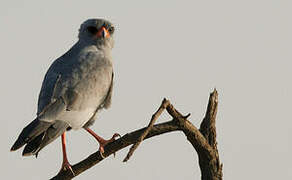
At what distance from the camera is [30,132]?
6.31 m

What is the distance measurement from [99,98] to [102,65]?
55cm

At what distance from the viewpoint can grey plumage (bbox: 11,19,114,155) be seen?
6430 millimetres

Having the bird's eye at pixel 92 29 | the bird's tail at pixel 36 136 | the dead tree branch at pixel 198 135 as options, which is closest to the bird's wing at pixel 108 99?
the bird's eye at pixel 92 29

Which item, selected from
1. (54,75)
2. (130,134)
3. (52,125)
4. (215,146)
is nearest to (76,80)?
(54,75)

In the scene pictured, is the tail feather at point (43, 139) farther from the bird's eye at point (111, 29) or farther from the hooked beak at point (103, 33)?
the bird's eye at point (111, 29)

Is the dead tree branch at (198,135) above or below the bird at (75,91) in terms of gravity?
below

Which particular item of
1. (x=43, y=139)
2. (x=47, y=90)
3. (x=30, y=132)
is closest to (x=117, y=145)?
(x=43, y=139)

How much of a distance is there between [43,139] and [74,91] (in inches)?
40.7

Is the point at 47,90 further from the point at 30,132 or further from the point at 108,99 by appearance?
the point at 108,99

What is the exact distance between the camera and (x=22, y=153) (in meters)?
6.26

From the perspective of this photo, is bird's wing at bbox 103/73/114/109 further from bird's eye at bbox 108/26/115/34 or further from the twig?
the twig

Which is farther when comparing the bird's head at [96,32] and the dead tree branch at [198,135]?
the bird's head at [96,32]

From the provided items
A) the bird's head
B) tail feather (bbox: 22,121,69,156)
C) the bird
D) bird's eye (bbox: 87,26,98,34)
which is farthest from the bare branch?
bird's eye (bbox: 87,26,98,34)

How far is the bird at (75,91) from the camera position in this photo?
21.1ft
